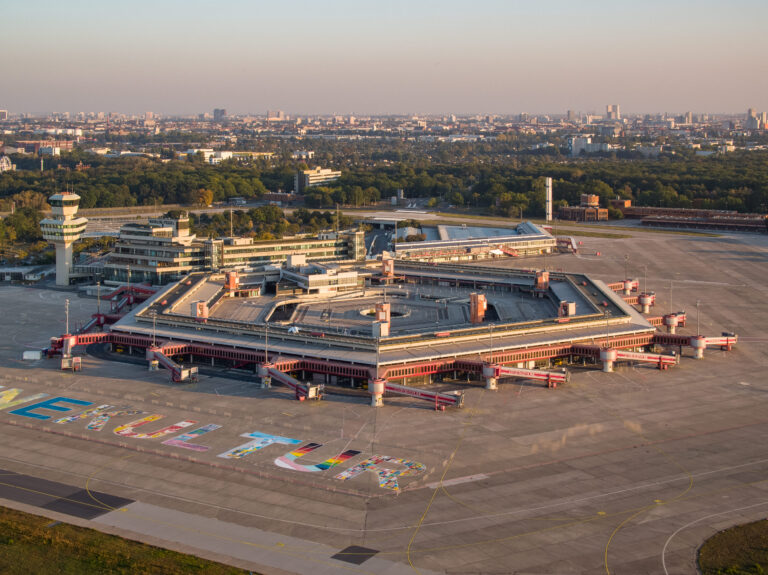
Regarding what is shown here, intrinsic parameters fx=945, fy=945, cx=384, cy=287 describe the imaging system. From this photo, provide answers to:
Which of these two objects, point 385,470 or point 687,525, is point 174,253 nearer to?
point 385,470

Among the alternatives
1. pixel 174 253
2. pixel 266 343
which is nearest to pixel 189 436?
pixel 266 343

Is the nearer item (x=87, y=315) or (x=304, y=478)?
(x=304, y=478)

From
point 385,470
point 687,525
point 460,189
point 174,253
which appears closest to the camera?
point 687,525

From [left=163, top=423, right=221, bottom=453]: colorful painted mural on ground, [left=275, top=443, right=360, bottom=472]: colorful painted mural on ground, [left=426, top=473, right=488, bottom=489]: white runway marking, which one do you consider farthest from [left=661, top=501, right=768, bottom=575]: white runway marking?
[left=163, top=423, right=221, bottom=453]: colorful painted mural on ground

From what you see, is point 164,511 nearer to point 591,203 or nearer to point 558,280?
point 558,280

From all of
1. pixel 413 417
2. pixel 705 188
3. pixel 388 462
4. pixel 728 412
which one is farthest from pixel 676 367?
pixel 705 188

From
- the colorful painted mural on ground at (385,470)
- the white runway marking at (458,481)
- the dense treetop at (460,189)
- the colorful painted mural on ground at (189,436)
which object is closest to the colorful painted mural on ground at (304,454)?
the colorful painted mural on ground at (189,436)

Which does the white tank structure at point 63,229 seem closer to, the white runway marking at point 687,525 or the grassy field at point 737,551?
the white runway marking at point 687,525
